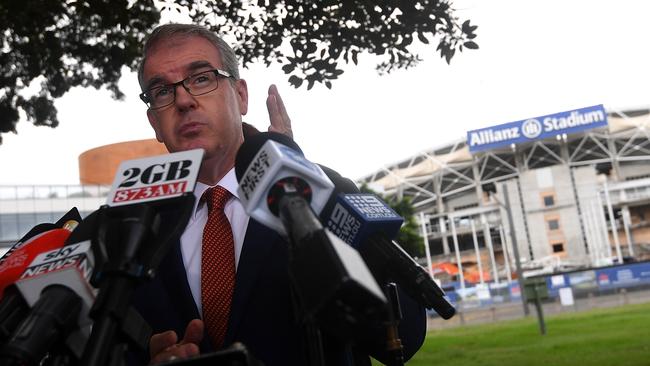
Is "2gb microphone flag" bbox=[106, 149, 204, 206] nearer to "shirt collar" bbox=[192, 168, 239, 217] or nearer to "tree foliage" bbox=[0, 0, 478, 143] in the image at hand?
"shirt collar" bbox=[192, 168, 239, 217]

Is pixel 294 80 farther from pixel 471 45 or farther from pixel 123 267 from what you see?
pixel 123 267

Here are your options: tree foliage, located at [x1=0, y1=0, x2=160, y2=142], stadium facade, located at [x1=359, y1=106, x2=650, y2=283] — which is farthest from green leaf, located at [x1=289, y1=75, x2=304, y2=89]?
stadium facade, located at [x1=359, y1=106, x2=650, y2=283]

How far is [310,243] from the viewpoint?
2.85 ft

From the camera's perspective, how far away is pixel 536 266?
186ft

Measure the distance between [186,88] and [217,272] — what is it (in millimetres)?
565

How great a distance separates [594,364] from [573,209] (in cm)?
5236

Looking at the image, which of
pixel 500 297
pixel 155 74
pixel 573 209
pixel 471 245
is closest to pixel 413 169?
pixel 471 245

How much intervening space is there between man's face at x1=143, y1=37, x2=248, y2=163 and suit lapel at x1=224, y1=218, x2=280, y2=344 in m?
0.33

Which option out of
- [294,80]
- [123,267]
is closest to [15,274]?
[123,267]

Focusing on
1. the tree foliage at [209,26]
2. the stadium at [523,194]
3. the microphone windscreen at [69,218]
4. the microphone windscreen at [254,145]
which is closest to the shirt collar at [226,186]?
the microphone windscreen at [69,218]

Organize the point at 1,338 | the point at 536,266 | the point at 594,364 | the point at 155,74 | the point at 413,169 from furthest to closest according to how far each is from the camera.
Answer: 1. the point at 413,169
2. the point at 536,266
3. the point at 594,364
4. the point at 155,74
5. the point at 1,338

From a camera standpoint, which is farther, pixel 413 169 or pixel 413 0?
pixel 413 169

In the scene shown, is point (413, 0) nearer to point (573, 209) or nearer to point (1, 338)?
point (1, 338)

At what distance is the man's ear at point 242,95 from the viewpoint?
2.16m
